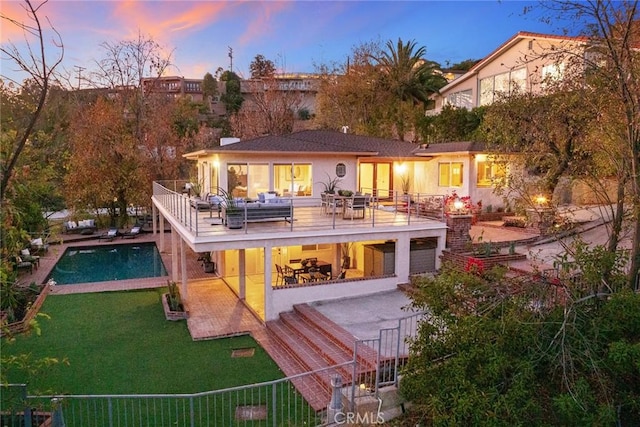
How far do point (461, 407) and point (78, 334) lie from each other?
10.6 m

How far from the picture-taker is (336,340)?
34.6ft

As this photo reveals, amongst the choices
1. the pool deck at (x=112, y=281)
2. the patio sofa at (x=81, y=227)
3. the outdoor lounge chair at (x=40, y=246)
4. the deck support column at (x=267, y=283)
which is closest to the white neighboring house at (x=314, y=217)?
the deck support column at (x=267, y=283)

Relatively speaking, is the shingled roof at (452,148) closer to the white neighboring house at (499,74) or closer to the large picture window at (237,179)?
the white neighboring house at (499,74)

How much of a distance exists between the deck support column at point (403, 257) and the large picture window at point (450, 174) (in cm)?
947

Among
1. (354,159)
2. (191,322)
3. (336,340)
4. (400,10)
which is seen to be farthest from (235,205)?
(400,10)

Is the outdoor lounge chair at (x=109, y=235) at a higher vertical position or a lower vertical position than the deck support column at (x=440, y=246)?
lower

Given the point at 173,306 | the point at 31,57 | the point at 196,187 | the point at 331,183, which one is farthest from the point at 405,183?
the point at 31,57

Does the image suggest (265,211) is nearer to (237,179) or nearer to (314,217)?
(314,217)

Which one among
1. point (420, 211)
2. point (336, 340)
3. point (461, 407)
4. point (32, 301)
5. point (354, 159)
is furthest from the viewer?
point (354, 159)

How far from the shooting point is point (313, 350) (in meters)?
10.7

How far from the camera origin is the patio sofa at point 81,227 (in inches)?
1097

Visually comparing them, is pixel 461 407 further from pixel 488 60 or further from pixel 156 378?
pixel 488 60

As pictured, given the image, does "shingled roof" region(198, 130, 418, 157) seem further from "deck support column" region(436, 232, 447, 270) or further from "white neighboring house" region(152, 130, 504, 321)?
"deck support column" region(436, 232, 447, 270)

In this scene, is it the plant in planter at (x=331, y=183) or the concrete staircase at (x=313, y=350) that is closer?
the concrete staircase at (x=313, y=350)
